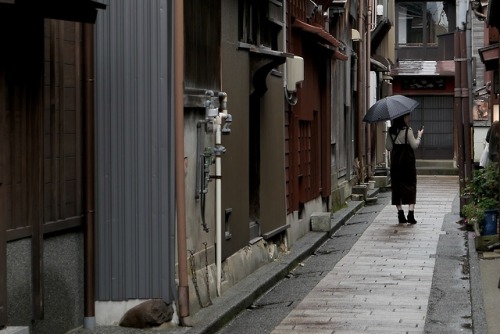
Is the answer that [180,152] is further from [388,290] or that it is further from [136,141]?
[388,290]

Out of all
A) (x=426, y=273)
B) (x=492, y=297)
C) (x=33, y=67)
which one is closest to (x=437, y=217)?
(x=426, y=273)

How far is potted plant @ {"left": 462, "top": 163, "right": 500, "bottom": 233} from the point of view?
17.9 metres

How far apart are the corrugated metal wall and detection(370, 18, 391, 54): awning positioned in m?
30.4

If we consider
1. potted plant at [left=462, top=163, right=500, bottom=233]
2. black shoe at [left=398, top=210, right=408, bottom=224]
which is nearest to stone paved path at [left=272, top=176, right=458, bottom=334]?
black shoe at [left=398, top=210, right=408, bottom=224]

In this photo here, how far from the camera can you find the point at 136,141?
1136 cm

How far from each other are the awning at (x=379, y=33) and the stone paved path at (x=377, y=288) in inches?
745

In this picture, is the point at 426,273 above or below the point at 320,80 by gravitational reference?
below

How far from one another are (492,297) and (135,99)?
475cm

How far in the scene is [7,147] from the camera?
9523mm

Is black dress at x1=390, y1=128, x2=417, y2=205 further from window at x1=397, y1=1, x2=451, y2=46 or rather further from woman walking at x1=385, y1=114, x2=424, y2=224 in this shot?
window at x1=397, y1=1, x2=451, y2=46

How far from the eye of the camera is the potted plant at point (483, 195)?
706 inches

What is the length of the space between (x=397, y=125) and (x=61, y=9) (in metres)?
15.0

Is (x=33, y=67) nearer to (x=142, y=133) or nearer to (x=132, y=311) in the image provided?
(x=142, y=133)

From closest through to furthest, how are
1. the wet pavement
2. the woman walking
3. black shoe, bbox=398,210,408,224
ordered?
the wet pavement, the woman walking, black shoe, bbox=398,210,408,224
